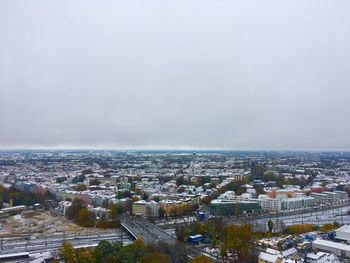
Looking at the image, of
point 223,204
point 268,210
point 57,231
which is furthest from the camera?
point 268,210

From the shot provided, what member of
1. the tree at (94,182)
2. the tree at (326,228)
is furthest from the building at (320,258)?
the tree at (94,182)

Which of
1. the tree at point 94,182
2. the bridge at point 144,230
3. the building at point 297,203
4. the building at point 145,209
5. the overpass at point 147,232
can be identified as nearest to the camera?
the overpass at point 147,232

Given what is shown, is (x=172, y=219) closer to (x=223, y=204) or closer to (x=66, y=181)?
(x=223, y=204)

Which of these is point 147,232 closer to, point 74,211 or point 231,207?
point 74,211

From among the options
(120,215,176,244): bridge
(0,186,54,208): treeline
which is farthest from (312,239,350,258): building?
(0,186,54,208): treeline

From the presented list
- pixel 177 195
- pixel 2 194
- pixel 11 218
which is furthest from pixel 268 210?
pixel 2 194

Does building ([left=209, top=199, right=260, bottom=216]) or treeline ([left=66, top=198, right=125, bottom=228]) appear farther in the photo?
building ([left=209, top=199, right=260, bottom=216])

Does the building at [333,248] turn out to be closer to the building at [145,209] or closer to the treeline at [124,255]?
the treeline at [124,255]

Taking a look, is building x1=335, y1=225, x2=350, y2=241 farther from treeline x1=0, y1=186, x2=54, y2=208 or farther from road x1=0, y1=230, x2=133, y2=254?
treeline x1=0, y1=186, x2=54, y2=208

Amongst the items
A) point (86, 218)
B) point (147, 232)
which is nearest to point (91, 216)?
point (86, 218)
